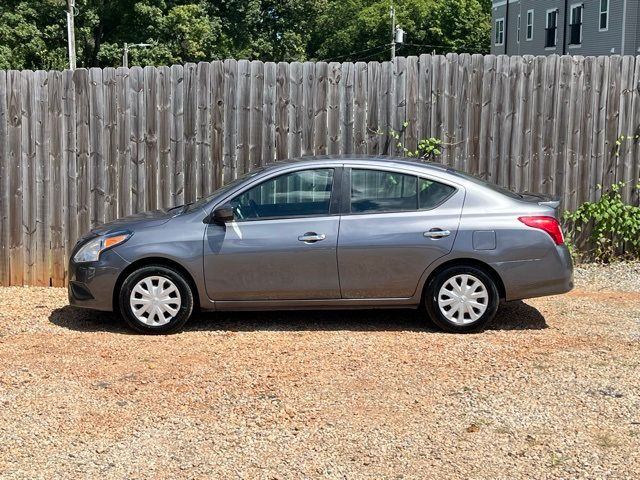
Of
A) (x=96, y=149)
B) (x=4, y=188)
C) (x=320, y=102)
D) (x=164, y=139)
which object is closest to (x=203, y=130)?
(x=164, y=139)

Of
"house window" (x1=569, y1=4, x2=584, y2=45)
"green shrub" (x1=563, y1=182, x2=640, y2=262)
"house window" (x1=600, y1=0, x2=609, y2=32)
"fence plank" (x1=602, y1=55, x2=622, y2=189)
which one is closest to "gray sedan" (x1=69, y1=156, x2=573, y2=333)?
"green shrub" (x1=563, y1=182, x2=640, y2=262)

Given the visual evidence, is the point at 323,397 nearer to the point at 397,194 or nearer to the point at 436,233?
the point at 436,233

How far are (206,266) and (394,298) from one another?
1578 millimetres

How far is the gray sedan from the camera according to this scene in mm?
7348

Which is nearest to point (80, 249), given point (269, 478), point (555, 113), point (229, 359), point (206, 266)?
point (206, 266)

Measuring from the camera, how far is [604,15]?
38.8 metres

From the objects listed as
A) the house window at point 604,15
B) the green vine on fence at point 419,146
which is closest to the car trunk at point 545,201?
the green vine on fence at point 419,146

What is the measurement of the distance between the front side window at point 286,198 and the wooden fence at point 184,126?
6.97 feet

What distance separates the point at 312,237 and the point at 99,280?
1820mm

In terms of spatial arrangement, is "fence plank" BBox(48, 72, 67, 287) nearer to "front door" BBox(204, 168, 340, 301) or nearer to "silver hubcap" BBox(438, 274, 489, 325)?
"front door" BBox(204, 168, 340, 301)

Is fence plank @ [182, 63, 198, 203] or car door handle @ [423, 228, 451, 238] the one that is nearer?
car door handle @ [423, 228, 451, 238]

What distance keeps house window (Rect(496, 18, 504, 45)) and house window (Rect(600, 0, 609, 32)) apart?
13473mm

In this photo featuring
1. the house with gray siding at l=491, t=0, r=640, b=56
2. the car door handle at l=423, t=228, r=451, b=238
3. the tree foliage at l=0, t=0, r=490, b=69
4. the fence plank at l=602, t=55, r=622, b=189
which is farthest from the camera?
the tree foliage at l=0, t=0, r=490, b=69

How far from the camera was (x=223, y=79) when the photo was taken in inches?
376
